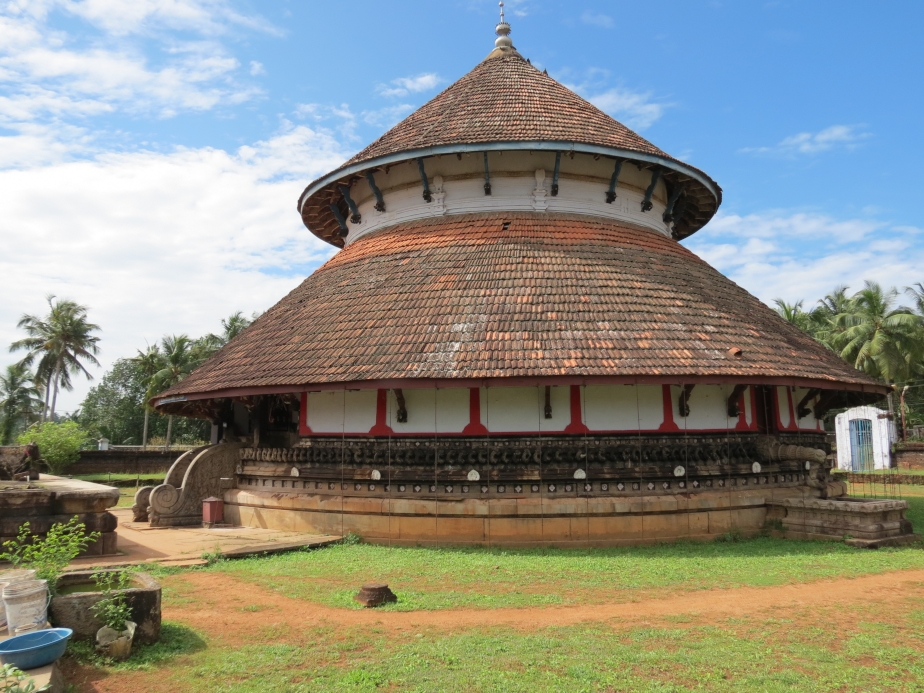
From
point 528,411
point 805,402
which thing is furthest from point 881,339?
point 528,411

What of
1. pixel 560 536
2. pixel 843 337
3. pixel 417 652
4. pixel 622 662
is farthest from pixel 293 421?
pixel 843 337

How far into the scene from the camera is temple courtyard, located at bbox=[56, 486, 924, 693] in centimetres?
513

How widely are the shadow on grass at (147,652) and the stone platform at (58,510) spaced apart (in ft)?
14.6

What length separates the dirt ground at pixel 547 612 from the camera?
6535mm

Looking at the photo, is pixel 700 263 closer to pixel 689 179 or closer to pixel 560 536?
pixel 689 179

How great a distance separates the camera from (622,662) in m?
5.44

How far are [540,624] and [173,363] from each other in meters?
44.5

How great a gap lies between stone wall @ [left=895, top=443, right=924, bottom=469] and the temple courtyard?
27.7m

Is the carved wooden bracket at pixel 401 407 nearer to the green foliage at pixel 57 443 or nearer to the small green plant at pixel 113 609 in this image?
the small green plant at pixel 113 609

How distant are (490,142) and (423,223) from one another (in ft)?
6.81

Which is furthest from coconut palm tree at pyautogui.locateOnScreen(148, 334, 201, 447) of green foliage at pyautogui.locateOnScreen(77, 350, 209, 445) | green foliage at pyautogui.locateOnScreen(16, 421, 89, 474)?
green foliage at pyautogui.locateOnScreen(16, 421, 89, 474)

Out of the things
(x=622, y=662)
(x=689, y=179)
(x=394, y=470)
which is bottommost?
(x=622, y=662)

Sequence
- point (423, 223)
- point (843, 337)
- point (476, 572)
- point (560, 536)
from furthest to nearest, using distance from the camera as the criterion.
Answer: point (843, 337) → point (423, 223) → point (560, 536) → point (476, 572)

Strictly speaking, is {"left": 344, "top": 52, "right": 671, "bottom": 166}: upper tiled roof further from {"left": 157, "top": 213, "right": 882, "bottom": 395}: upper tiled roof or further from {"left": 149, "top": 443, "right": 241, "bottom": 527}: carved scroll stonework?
{"left": 149, "top": 443, "right": 241, "bottom": 527}: carved scroll stonework
